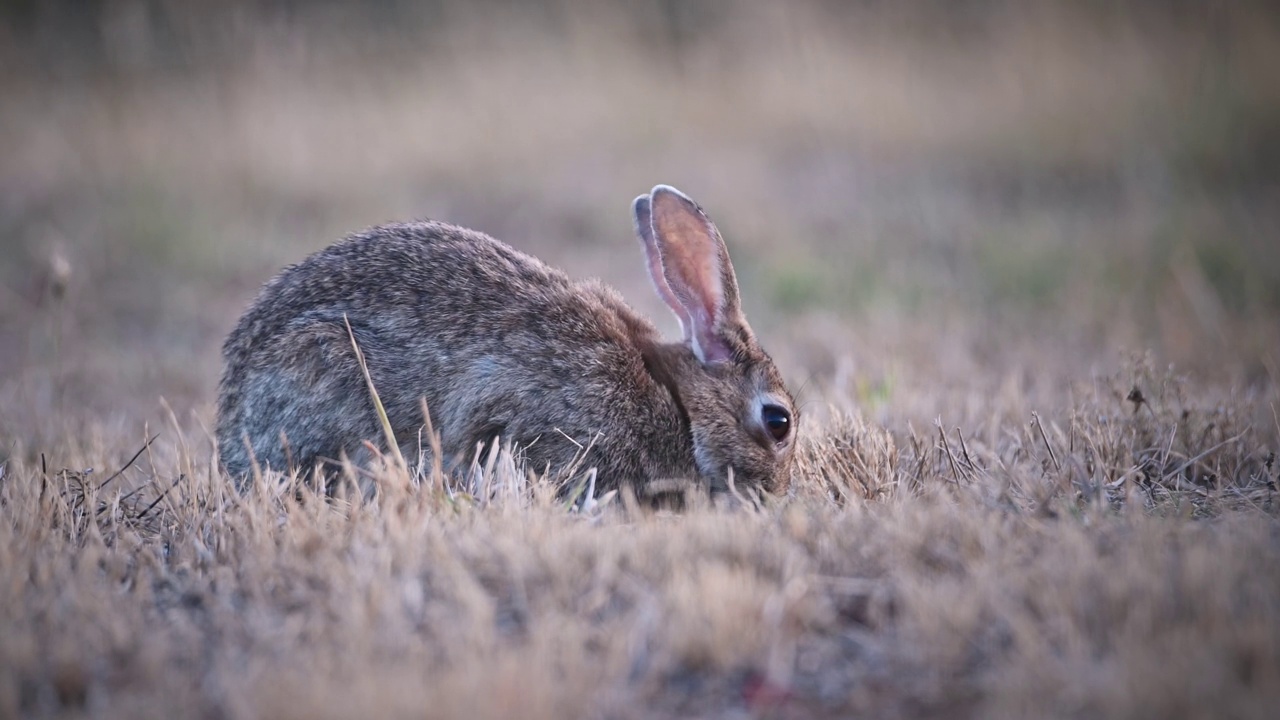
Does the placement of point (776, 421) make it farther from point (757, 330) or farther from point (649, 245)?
point (757, 330)

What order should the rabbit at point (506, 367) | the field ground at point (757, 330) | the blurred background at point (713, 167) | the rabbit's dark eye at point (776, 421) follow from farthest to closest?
the blurred background at point (713, 167), the rabbit's dark eye at point (776, 421), the rabbit at point (506, 367), the field ground at point (757, 330)

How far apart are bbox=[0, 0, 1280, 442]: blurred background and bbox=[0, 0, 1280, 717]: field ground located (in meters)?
0.04

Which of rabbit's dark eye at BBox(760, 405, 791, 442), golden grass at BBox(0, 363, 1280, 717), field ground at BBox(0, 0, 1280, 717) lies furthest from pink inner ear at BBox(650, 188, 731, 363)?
golden grass at BBox(0, 363, 1280, 717)

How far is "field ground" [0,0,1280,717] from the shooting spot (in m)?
2.36

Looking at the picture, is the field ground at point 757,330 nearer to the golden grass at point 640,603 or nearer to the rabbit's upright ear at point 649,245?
the golden grass at point 640,603

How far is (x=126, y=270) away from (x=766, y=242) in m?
4.88

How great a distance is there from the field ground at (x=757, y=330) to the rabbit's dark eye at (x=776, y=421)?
12 cm

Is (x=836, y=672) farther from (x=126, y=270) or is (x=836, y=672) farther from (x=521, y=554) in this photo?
(x=126, y=270)

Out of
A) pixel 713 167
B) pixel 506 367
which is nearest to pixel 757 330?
pixel 506 367

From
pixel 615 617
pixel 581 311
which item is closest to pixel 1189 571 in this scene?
pixel 615 617

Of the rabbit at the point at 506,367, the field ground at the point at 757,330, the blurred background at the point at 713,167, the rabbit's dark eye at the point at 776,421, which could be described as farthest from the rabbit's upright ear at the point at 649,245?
the blurred background at the point at 713,167

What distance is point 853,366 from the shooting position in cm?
564

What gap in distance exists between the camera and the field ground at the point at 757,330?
2.36m

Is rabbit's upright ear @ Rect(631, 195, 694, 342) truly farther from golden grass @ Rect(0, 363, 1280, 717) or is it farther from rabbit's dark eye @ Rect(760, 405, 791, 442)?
golden grass @ Rect(0, 363, 1280, 717)
